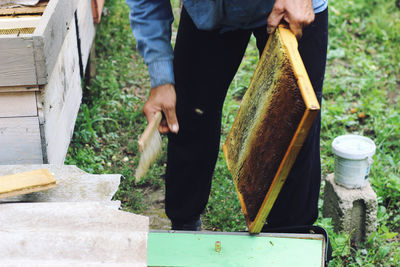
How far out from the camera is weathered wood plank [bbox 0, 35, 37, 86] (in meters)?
1.88

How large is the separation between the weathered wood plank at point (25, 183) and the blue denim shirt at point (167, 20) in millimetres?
645

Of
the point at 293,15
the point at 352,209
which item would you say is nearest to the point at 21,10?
the point at 293,15

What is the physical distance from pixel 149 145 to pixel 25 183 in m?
0.41

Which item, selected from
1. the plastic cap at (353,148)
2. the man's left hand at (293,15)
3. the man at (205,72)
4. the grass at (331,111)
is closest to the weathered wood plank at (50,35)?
the man at (205,72)

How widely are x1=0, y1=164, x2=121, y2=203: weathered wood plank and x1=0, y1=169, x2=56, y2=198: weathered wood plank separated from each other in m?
0.04

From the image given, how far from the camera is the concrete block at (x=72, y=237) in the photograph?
129 centimetres

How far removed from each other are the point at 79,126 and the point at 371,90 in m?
2.36

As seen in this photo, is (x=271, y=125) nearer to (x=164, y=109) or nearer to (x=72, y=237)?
(x=164, y=109)

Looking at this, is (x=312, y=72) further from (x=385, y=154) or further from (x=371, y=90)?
(x=371, y=90)

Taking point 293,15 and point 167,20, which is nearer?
point 293,15

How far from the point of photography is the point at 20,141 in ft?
6.70

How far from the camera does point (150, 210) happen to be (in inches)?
122

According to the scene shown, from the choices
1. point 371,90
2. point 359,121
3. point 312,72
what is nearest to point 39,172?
point 312,72

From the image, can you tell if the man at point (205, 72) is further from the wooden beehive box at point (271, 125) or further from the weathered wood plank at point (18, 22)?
the weathered wood plank at point (18, 22)
